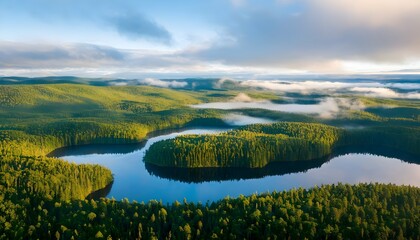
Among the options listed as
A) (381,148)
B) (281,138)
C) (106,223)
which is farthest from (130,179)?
(381,148)

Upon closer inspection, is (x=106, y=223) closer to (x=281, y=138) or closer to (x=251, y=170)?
(x=251, y=170)

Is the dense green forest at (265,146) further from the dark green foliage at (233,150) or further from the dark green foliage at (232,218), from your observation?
the dark green foliage at (232,218)

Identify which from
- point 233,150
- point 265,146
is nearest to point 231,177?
point 233,150

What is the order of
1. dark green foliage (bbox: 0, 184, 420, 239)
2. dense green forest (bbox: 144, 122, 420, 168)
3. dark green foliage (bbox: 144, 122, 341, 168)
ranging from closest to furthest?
dark green foliage (bbox: 0, 184, 420, 239) → dark green foliage (bbox: 144, 122, 341, 168) → dense green forest (bbox: 144, 122, 420, 168)

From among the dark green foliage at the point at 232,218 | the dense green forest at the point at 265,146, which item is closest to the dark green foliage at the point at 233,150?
the dense green forest at the point at 265,146

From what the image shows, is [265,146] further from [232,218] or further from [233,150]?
[232,218]

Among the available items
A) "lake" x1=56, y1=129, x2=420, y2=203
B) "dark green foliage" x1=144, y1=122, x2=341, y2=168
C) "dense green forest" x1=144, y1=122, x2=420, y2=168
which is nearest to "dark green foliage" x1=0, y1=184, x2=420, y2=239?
"lake" x1=56, y1=129, x2=420, y2=203

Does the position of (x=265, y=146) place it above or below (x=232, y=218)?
below

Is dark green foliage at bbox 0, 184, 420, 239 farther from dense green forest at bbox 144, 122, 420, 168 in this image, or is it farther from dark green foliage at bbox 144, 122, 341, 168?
dense green forest at bbox 144, 122, 420, 168
